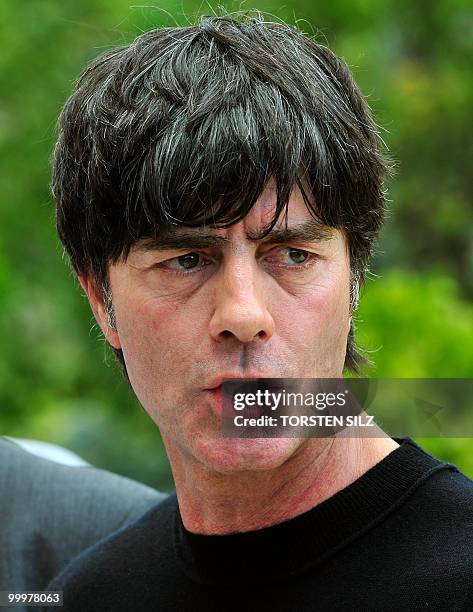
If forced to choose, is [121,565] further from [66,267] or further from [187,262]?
[66,267]

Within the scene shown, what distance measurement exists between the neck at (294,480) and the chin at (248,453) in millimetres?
104

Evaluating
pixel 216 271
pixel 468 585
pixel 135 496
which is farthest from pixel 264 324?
pixel 135 496

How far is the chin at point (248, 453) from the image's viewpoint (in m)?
1.67

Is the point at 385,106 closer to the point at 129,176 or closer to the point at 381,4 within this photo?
the point at 381,4

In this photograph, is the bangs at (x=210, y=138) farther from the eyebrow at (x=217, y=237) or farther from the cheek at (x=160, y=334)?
the cheek at (x=160, y=334)

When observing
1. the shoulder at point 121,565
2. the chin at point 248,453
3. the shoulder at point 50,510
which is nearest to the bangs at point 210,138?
the chin at point 248,453

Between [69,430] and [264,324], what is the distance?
4.31 metres

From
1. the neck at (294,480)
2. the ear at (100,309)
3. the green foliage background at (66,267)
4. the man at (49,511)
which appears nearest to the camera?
the neck at (294,480)

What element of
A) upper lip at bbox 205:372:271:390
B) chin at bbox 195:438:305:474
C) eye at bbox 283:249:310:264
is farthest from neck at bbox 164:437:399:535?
eye at bbox 283:249:310:264

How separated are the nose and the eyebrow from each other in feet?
0.16

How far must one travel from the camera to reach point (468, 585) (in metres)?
1.59

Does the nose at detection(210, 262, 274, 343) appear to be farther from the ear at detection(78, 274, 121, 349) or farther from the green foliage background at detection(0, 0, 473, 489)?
the green foliage background at detection(0, 0, 473, 489)

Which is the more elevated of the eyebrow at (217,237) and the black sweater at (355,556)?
the eyebrow at (217,237)

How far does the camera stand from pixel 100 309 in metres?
2.02
